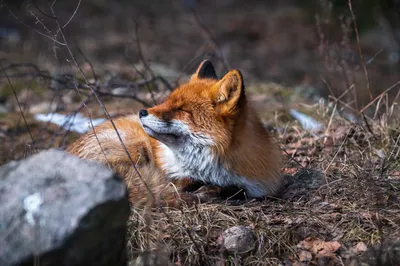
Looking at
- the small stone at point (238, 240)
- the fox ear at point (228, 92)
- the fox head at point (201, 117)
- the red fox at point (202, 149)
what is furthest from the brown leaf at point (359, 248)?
the fox ear at point (228, 92)

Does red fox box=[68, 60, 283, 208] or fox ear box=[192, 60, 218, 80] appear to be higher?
fox ear box=[192, 60, 218, 80]

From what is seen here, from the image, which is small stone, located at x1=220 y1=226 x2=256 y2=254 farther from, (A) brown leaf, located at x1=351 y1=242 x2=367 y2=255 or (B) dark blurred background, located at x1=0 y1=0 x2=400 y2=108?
(B) dark blurred background, located at x1=0 y1=0 x2=400 y2=108

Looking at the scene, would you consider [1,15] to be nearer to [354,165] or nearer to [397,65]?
[397,65]

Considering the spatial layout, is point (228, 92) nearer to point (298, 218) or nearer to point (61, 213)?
point (298, 218)

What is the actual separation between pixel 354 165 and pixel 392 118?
6.59 feet

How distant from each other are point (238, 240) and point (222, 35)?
12.0m

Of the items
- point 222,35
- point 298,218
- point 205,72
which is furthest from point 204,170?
point 222,35

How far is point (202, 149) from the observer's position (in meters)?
4.09

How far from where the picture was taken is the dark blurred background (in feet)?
36.1

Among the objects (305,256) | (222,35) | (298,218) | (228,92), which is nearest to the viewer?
(305,256)

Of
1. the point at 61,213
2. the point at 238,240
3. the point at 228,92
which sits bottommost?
the point at 238,240

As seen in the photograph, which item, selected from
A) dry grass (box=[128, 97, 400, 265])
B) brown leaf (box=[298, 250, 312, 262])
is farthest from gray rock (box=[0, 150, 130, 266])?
brown leaf (box=[298, 250, 312, 262])

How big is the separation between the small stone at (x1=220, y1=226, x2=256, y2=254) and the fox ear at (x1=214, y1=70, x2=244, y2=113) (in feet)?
3.36

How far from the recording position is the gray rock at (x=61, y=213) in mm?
2316
